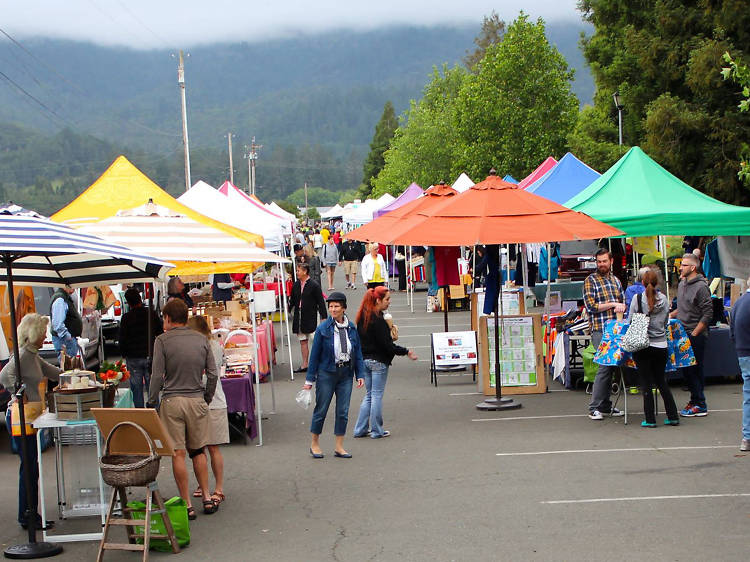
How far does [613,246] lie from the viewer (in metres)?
21.7

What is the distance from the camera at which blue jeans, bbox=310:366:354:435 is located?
10.5 meters

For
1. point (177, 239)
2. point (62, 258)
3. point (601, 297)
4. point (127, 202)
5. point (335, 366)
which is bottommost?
point (335, 366)

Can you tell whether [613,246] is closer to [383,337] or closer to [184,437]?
[383,337]

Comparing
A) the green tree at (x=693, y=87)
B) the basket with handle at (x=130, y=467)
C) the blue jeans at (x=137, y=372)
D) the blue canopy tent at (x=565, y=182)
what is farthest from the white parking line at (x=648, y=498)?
the green tree at (x=693, y=87)

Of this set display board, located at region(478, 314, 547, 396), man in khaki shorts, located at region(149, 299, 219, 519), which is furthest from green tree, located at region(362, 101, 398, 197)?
man in khaki shorts, located at region(149, 299, 219, 519)

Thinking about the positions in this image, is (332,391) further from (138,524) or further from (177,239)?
(138,524)

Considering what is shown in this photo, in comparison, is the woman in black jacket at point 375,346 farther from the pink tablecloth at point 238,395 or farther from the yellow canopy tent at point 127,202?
the yellow canopy tent at point 127,202

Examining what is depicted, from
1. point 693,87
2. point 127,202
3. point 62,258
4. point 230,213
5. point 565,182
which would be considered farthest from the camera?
point 693,87

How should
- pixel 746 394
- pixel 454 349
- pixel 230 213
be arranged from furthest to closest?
pixel 230 213 < pixel 454 349 < pixel 746 394

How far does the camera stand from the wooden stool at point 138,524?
728 centimetres

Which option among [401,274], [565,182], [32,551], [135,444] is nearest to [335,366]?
[135,444]

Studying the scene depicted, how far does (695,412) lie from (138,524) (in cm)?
764

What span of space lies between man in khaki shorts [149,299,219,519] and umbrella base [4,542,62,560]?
45.4 inches

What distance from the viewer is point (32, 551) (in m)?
7.61
